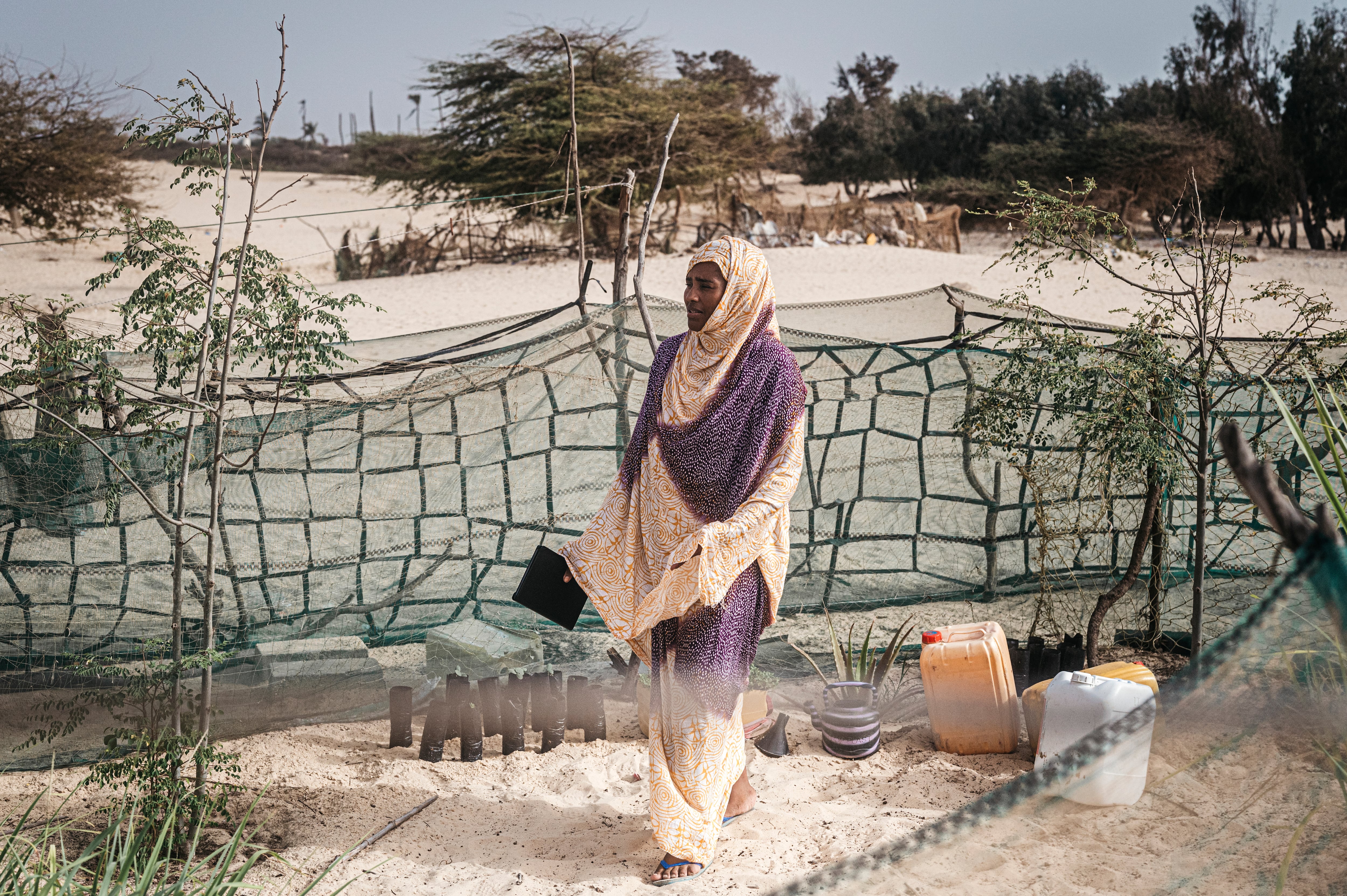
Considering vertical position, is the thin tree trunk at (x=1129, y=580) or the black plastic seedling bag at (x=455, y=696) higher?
the thin tree trunk at (x=1129, y=580)

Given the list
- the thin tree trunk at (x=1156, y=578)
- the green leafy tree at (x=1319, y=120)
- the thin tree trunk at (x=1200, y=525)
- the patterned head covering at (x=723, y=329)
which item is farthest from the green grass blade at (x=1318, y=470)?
the green leafy tree at (x=1319, y=120)

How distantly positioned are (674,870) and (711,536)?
0.79m

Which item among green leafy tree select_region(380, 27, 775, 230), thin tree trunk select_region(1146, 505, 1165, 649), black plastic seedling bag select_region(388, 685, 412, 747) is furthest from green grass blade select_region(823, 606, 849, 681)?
green leafy tree select_region(380, 27, 775, 230)

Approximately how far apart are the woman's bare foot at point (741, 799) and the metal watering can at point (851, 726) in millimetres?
476

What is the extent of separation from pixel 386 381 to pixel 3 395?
192cm

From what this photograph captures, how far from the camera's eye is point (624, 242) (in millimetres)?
4207

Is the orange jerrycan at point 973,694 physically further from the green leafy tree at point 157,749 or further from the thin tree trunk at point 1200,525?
the green leafy tree at point 157,749

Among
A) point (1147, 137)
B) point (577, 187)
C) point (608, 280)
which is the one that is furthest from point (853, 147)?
point (577, 187)

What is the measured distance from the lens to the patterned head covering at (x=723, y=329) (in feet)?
8.08

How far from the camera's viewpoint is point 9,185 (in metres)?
16.3

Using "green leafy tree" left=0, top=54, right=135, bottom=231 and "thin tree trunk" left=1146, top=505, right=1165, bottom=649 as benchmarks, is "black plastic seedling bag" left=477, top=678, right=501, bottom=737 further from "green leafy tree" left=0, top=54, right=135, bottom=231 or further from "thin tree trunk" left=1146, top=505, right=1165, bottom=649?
"green leafy tree" left=0, top=54, right=135, bottom=231

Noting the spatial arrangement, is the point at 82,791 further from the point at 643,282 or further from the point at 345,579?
the point at 643,282

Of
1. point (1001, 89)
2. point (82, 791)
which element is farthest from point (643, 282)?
point (1001, 89)

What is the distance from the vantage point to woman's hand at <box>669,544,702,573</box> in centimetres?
235
